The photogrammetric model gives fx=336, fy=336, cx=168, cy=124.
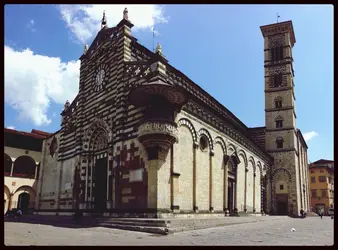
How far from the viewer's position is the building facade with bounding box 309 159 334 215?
66250 millimetres

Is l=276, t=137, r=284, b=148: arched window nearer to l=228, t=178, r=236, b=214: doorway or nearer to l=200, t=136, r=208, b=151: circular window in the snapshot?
l=228, t=178, r=236, b=214: doorway

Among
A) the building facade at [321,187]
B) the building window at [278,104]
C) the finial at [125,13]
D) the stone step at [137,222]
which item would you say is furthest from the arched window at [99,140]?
the building facade at [321,187]

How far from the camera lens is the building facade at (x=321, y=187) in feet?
217

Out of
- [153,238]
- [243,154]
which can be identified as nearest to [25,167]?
[243,154]

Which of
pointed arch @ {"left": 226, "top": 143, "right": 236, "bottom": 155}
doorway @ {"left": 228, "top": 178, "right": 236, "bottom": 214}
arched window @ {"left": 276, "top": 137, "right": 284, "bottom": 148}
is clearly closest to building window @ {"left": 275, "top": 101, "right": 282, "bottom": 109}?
arched window @ {"left": 276, "top": 137, "right": 284, "bottom": 148}

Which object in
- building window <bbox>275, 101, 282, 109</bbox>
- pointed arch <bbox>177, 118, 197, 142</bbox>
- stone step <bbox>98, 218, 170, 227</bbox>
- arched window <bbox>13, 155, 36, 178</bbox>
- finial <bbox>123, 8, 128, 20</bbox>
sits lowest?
stone step <bbox>98, 218, 170, 227</bbox>

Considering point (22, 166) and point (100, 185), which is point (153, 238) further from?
point (22, 166)

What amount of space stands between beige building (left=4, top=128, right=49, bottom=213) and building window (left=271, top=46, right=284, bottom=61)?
30925mm

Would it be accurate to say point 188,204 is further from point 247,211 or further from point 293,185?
point 293,185

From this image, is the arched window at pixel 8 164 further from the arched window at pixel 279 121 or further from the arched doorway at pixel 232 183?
the arched window at pixel 279 121

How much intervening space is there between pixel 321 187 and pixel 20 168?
55962 millimetres

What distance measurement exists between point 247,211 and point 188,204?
11376 mm

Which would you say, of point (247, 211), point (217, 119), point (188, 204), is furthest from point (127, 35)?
point (247, 211)

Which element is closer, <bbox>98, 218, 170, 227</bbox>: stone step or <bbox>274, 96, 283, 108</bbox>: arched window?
<bbox>98, 218, 170, 227</bbox>: stone step
